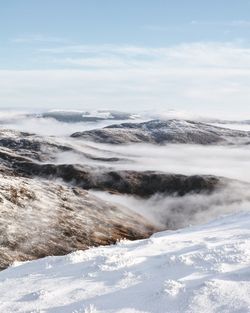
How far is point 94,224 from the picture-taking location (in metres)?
133

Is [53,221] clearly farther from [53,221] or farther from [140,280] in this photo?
[140,280]

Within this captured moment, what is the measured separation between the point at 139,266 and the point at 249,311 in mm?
7873

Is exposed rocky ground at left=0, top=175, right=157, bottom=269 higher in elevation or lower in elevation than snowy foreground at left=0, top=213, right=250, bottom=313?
lower

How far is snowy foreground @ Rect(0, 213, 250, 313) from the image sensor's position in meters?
20.3

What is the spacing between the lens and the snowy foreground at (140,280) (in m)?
20.3

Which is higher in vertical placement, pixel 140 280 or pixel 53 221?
pixel 140 280

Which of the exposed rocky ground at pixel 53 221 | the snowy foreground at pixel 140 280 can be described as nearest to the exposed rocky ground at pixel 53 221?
the exposed rocky ground at pixel 53 221

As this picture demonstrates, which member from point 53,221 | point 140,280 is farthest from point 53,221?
point 140,280

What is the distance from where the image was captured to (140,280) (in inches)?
911

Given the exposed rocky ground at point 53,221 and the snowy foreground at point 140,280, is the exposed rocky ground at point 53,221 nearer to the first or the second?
the exposed rocky ground at point 53,221

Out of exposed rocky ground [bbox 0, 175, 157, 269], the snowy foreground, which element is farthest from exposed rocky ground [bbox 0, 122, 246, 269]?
the snowy foreground

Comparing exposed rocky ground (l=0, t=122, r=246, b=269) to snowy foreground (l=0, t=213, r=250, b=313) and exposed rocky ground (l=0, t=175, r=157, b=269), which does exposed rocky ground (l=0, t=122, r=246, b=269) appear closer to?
exposed rocky ground (l=0, t=175, r=157, b=269)

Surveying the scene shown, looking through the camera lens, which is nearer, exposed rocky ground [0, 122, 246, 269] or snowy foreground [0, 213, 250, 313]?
snowy foreground [0, 213, 250, 313]

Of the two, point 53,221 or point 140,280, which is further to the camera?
point 53,221
